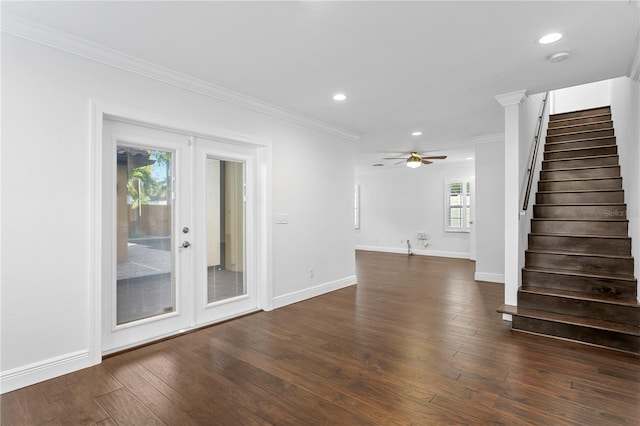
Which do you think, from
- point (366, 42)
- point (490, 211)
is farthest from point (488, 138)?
point (366, 42)

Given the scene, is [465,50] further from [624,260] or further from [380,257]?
[380,257]

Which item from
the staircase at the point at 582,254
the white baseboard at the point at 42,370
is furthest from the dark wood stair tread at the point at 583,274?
the white baseboard at the point at 42,370

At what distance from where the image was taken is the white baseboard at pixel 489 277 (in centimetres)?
603

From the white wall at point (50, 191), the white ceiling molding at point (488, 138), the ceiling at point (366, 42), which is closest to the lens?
the ceiling at point (366, 42)

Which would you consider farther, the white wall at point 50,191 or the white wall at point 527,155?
the white wall at point 527,155

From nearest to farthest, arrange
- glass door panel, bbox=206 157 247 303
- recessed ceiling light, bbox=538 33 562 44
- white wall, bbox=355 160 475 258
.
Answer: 1. recessed ceiling light, bbox=538 33 562 44
2. glass door panel, bbox=206 157 247 303
3. white wall, bbox=355 160 475 258

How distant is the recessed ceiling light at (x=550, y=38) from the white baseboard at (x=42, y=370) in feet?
14.9

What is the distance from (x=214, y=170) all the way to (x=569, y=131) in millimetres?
6084

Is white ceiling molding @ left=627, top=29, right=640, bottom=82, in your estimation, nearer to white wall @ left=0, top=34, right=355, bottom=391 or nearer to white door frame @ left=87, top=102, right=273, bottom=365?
white door frame @ left=87, top=102, right=273, bottom=365

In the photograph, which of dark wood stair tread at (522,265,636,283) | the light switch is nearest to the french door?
the light switch

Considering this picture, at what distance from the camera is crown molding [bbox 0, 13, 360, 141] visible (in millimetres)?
2449

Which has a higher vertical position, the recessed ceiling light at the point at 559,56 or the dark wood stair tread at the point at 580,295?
the recessed ceiling light at the point at 559,56

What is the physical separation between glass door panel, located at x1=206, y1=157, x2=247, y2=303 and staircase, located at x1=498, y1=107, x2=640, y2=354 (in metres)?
3.21

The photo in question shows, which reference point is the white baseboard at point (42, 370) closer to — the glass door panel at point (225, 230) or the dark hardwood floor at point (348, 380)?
the dark hardwood floor at point (348, 380)
